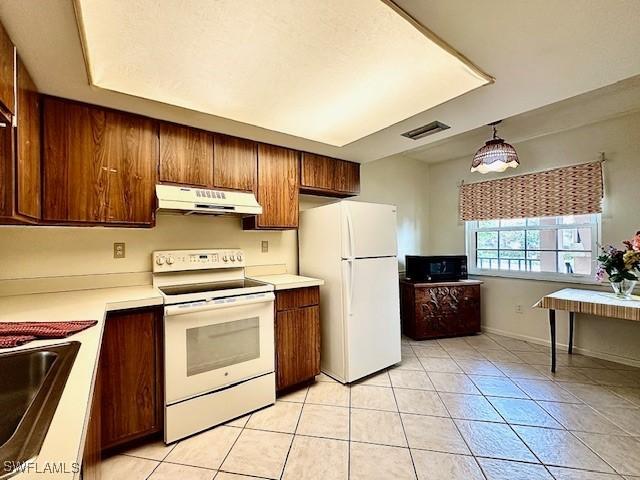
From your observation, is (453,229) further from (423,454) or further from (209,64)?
(209,64)

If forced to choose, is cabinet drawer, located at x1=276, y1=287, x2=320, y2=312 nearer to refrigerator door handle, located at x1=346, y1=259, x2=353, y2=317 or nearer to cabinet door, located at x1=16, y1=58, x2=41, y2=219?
refrigerator door handle, located at x1=346, y1=259, x2=353, y2=317

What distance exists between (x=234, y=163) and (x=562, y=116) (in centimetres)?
317

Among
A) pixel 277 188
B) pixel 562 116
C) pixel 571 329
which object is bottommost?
pixel 571 329

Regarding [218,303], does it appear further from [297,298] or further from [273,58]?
[273,58]

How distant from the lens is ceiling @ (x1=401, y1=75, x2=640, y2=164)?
8.17 ft

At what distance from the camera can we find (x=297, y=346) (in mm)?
2488

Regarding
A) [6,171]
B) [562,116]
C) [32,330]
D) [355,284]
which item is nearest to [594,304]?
[562,116]

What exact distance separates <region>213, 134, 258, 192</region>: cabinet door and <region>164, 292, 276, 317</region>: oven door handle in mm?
918

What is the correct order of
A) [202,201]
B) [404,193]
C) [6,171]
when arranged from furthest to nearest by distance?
[404,193]
[202,201]
[6,171]

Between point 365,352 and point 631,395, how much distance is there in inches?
82.1

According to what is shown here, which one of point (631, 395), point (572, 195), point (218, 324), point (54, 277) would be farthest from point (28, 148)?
point (572, 195)

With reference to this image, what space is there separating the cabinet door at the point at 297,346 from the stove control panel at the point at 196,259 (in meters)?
0.66

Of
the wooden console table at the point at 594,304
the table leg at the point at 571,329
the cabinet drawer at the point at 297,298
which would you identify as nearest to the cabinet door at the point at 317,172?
the cabinet drawer at the point at 297,298

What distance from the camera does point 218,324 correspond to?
205cm
